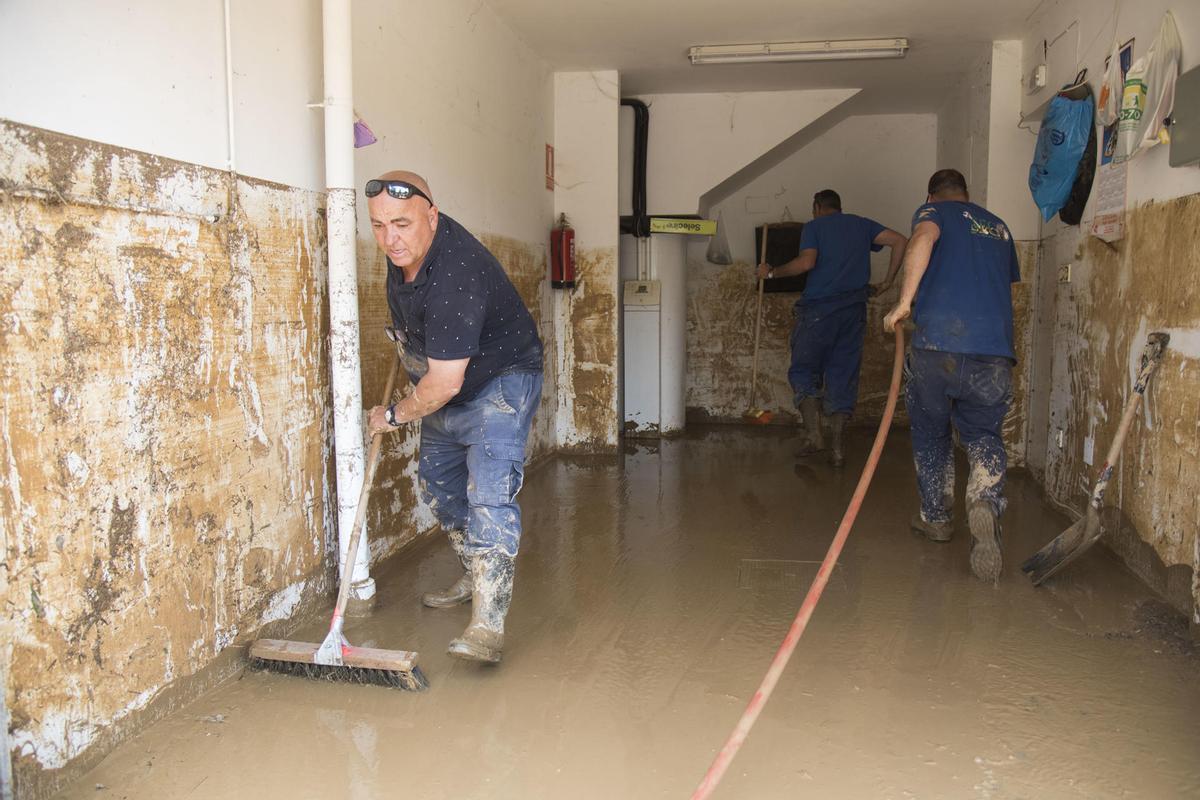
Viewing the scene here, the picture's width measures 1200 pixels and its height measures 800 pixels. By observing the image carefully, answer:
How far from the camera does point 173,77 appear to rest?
210cm

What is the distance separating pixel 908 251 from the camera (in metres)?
3.33

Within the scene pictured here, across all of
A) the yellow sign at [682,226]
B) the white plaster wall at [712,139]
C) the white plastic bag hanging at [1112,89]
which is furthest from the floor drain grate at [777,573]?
the white plaster wall at [712,139]

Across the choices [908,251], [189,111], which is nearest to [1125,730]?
[908,251]

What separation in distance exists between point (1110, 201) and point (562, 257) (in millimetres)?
3101

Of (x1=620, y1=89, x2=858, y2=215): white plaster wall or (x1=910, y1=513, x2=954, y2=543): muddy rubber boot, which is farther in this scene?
(x1=620, y1=89, x2=858, y2=215): white plaster wall

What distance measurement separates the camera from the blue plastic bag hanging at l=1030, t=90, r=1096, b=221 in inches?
147

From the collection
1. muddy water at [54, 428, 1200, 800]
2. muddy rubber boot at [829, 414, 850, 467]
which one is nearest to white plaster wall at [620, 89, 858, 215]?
muddy rubber boot at [829, 414, 850, 467]

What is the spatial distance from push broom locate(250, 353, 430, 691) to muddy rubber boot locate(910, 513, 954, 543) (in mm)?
2298

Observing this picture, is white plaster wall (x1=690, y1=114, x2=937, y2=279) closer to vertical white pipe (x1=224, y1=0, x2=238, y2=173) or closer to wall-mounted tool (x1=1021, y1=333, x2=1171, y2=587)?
wall-mounted tool (x1=1021, y1=333, x2=1171, y2=587)

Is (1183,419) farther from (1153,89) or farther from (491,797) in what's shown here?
(491,797)

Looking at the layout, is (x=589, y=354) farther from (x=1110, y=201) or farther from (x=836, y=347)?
(x=1110, y=201)

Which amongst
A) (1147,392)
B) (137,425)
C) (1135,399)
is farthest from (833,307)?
(137,425)

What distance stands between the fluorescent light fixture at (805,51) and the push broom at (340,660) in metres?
3.95

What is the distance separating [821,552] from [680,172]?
342 cm
